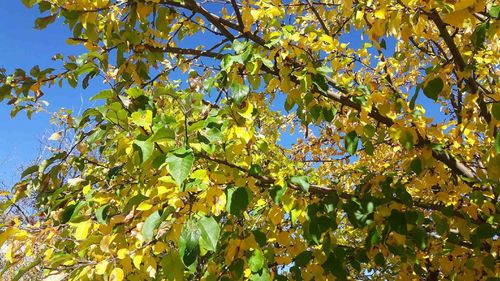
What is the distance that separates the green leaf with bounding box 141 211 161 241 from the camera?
4.78ft

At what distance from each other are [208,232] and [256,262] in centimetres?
50

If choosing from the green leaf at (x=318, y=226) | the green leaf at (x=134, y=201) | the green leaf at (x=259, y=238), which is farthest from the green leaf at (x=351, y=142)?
the green leaf at (x=134, y=201)

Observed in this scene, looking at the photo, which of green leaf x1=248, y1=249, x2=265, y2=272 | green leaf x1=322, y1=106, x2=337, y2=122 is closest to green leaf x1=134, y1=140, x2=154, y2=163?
green leaf x1=248, y1=249, x2=265, y2=272

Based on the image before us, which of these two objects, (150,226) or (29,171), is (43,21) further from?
(150,226)

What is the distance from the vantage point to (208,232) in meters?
1.41

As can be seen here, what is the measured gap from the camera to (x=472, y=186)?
2.93 meters

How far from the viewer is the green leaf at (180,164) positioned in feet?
4.43

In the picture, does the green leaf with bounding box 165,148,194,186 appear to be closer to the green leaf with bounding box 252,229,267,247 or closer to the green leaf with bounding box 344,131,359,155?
the green leaf with bounding box 252,229,267,247

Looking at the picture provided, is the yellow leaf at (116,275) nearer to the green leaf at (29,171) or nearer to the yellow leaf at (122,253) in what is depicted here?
the yellow leaf at (122,253)

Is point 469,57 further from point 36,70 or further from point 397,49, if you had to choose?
point 36,70

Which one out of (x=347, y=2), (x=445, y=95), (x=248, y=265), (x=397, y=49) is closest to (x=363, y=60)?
(x=397, y=49)

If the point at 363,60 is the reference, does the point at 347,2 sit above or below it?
below

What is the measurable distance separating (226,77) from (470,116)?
1447 mm

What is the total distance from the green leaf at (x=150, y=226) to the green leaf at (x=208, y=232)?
16 cm
